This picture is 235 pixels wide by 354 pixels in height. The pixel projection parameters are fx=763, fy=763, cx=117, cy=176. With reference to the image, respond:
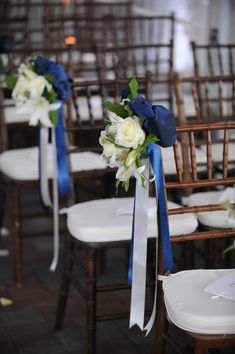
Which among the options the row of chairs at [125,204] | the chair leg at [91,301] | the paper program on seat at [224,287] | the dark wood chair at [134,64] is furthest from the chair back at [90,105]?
the paper program on seat at [224,287]

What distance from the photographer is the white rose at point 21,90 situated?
9.73 feet

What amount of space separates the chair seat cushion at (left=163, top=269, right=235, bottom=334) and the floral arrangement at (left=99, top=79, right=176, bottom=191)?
0.32 metres

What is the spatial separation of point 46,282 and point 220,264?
3.51ft

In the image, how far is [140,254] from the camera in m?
2.29

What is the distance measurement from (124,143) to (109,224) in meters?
0.55

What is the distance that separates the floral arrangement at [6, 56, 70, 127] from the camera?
2947 mm

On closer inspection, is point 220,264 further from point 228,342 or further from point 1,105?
point 1,105

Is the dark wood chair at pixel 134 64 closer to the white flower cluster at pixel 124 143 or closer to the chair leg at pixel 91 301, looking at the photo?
the chair leg at pixel 91 301

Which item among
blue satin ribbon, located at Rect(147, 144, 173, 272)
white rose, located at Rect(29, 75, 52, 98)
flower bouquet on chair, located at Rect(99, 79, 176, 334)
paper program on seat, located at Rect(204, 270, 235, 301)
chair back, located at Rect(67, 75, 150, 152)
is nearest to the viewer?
paper program on seat, located at Rect(204, 270, 235, 301)

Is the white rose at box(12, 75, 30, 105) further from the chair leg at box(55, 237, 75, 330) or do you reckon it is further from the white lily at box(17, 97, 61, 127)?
the chair leg at box(55, 237, 75, 330)

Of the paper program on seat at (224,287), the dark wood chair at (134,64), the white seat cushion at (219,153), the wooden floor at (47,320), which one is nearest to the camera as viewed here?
the paper program on seat at (224,287)

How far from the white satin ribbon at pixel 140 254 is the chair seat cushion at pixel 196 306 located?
0.25m

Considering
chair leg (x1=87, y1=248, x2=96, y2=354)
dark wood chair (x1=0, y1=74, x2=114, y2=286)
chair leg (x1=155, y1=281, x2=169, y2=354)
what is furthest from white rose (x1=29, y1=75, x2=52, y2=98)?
chair leg (x1=155, y1=281, x2=169, y2=354)

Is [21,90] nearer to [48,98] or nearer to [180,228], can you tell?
[48,98]
